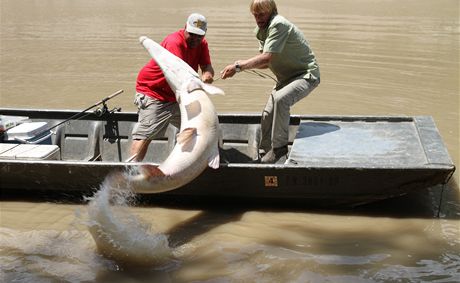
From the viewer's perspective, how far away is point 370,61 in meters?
14.0

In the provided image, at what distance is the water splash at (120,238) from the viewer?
18.2 ft

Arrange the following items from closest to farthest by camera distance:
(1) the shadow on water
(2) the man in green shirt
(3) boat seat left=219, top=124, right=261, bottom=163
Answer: (1) the shadow on water
(2) the man in green shirt
(3) boat seat left=219, top=124, right=261, bottom=163

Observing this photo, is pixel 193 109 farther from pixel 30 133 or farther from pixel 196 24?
pixel 30 133

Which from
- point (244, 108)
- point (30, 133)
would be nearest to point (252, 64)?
point (30, 133)

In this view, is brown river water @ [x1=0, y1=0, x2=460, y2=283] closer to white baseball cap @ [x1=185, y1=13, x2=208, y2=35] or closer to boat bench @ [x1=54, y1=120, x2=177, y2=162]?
boat bench @ [x1=54, y1=120, x2=177, y2=162]

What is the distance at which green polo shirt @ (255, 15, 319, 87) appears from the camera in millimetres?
6422

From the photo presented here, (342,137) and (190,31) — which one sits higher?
(190,31)

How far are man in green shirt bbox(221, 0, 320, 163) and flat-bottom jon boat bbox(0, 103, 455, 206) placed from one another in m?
0.33

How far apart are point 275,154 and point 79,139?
2749mm

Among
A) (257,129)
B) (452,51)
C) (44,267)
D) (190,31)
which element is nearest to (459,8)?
(452,51)

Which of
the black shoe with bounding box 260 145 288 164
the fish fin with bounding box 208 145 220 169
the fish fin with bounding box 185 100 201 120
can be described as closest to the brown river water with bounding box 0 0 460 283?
the black shoe with bounding box 260 145 288 164

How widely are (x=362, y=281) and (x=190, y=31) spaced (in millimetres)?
3065

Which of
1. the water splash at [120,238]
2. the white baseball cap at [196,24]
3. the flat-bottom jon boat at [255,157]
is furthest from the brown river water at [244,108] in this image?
the white baseball cap at [196,24]

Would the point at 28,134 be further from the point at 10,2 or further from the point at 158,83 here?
the point at 10,2
